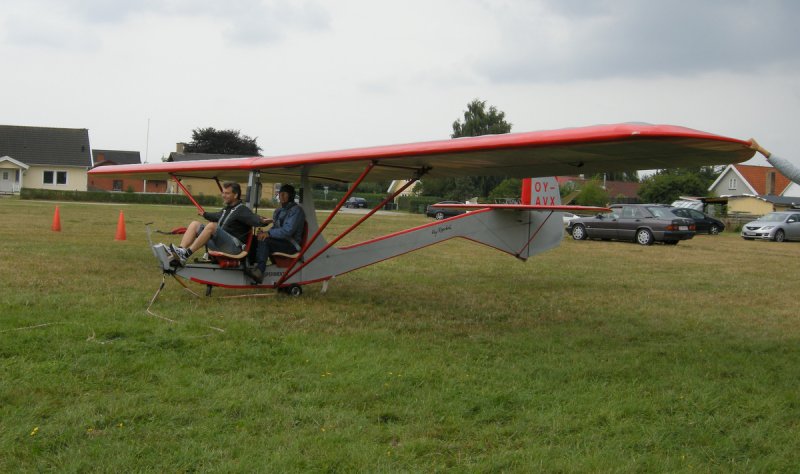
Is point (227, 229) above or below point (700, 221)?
below

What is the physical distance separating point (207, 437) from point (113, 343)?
2.27 metres

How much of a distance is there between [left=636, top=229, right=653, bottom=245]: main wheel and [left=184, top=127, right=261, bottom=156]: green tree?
2773 inches

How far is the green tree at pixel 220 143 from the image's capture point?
8700cm

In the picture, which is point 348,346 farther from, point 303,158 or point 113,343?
point 303,158

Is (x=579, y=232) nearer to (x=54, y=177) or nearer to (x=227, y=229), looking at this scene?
(x=227, y=229)

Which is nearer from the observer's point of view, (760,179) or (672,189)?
(672,189)

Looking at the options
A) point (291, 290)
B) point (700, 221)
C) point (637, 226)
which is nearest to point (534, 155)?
point (291, 290)

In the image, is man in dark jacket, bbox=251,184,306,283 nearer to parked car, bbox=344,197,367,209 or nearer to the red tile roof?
parked car, bbox=344,197,367,209

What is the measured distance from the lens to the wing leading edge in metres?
5.44

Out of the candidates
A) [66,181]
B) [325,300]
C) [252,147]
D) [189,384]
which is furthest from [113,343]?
[252,147]

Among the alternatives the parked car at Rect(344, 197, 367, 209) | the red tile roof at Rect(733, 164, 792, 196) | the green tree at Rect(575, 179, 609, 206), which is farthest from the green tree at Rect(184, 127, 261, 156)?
the red tile roof at Rect(733, 164, 792, 196)

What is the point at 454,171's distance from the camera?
334 inches

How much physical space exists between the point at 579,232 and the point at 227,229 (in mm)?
18549

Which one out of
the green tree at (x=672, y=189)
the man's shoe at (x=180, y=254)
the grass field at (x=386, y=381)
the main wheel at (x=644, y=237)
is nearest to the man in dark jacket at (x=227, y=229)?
the man's shoe at (x=180, y=254)
